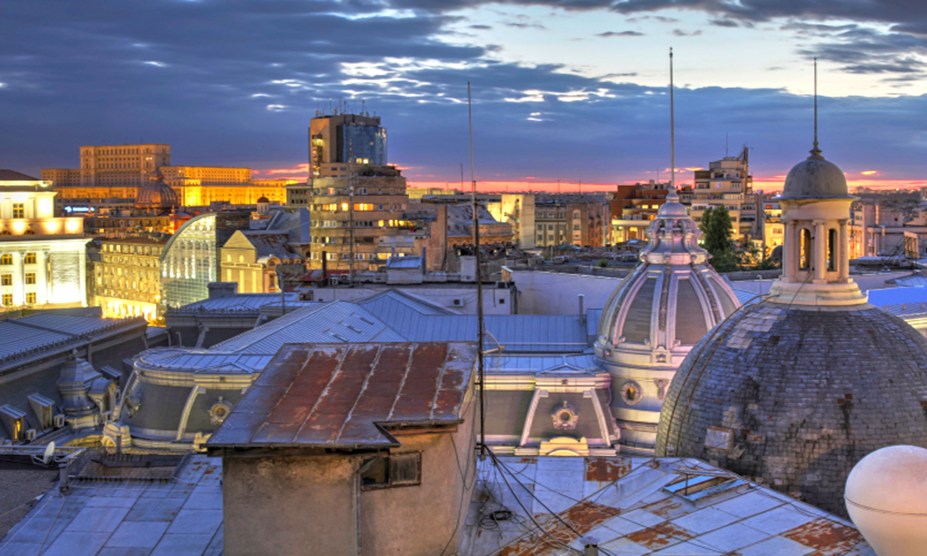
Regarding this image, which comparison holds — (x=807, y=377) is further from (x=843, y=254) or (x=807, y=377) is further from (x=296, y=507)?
(x=296, y=507)

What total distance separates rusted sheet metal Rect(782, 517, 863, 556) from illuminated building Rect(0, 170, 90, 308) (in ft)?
217

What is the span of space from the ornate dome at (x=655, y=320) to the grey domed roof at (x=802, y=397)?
15.3 meters

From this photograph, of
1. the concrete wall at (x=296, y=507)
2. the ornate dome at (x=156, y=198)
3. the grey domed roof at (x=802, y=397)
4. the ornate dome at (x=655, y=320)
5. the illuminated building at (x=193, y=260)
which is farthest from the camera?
the ornate dome at (x=156, y=198)

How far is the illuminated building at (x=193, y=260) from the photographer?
90562 millimetres

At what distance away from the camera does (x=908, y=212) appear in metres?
181

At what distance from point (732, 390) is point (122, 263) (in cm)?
9950

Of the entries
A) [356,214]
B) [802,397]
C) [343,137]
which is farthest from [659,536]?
[343,137]

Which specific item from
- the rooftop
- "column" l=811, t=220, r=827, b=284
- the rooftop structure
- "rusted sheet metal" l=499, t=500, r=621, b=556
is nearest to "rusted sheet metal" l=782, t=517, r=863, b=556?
"rusted sheet metal" l=499, t=500, r=621, b=556

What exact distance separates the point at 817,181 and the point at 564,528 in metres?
11.7

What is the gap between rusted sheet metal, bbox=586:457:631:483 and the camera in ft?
69.0

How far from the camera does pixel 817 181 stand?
25.9 metres

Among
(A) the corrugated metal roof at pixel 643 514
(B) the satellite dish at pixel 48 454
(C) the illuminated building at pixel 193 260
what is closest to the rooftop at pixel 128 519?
(A) the corrugated metal roof at pixel 643 514

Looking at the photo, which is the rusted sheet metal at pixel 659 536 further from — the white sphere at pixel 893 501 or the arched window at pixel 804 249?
the arched window at pixel 804 249

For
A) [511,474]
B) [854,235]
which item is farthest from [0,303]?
[854,235]
